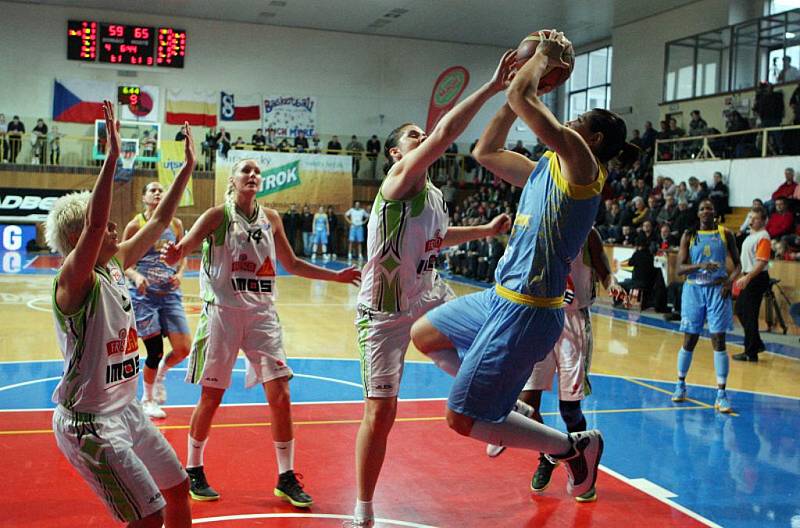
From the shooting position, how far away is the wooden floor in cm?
930

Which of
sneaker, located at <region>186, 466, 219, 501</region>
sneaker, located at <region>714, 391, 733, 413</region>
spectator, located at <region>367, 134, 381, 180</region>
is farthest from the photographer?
spectator, located at <region>367, 134, 381, 180</region>

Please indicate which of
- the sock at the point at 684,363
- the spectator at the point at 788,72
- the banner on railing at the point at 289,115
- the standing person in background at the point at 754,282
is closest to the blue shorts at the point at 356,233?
the banner on railing at the point at 289,115

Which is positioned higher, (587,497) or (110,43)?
→ (110,43)

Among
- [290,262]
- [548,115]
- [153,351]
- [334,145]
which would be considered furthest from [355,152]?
[548,115]

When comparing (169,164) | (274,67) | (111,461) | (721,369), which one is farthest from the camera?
(274,67)

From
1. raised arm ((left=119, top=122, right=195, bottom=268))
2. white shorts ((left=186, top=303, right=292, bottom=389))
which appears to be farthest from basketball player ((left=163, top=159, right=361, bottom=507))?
raised arm ((left=119, top=122, right=195, bottom=268))

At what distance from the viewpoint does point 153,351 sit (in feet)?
21.9

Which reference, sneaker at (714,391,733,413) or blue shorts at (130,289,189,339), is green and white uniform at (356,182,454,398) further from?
sneaker at (714,391,733,413)

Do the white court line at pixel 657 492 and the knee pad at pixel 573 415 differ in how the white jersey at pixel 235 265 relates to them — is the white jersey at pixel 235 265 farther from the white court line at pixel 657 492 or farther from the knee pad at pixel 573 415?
the white court line at pixel 657 492

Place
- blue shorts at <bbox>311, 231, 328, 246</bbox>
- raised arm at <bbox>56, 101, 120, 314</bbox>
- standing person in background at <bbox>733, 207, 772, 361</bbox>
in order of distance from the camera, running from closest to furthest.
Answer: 1. raised arm at <bbox>56, 101, 120, 314</bbox>
2. standing person in background at <bbox>733, 207, 772, 361</bbox>
3. blue shorts at <bbox>311, 231, 328, 246</bbox>

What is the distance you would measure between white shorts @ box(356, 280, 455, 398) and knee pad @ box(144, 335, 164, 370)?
310cm

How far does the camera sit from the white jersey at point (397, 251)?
410 centimetres

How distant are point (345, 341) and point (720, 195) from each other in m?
10.9

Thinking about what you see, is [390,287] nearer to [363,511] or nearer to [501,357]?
[501,357]
